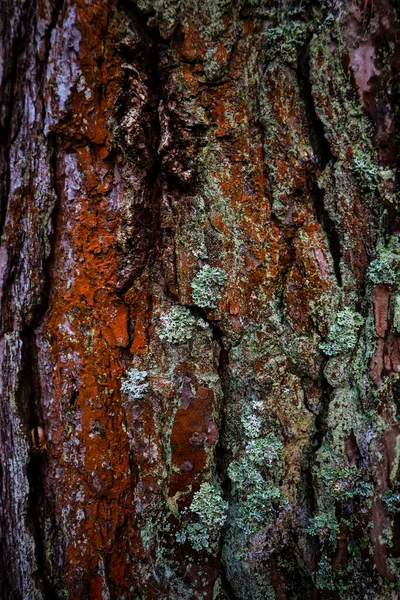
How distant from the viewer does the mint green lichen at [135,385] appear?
108cm

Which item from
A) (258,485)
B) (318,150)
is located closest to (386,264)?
(318,150)

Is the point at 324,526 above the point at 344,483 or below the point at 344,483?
below

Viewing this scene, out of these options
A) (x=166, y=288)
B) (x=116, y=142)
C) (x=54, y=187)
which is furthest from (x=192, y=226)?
(x=54, y=187)

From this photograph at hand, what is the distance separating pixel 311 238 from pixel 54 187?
0.76m

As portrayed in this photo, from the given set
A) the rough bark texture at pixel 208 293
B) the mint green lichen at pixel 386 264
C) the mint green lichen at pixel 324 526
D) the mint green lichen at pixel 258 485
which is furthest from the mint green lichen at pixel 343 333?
the mint green lichen at pixel 324 526

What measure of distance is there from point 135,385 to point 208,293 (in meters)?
0.34

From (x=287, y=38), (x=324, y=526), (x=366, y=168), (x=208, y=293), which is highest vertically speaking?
(x=287, y=38)

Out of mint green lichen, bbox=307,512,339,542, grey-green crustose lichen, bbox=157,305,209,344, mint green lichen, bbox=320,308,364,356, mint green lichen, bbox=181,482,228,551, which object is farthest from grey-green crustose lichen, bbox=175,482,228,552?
mint green lichen, bbox=320,308,364,356

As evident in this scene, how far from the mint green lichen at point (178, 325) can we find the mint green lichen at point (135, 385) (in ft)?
0.41

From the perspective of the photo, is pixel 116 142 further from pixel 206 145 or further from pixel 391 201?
pixel 391 201

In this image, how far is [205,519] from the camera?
1.07m

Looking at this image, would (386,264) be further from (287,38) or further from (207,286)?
(287,38)

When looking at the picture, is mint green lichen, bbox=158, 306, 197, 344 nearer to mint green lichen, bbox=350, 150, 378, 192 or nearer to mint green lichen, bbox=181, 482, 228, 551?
mint green lichen, bbox=181, 482, 228, 551

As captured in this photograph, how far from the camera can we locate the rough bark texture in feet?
3.43
